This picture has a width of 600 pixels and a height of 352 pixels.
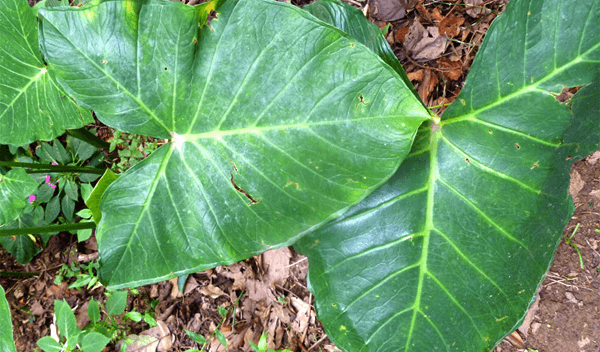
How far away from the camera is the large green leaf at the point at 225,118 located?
966 mm

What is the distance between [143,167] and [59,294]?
1.68 meters

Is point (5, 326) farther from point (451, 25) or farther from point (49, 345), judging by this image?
point (451, 25)

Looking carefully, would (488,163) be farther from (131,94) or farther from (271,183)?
(131,94)

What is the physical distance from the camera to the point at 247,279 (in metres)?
2.10

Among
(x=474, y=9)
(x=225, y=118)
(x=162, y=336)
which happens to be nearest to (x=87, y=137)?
(x=162, y=336)

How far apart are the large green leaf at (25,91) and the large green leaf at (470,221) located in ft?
3.30

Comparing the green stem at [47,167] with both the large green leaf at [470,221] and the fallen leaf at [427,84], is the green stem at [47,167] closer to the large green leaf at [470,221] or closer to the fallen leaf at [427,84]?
the large green leaf at [470,221]

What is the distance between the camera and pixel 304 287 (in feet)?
6.53

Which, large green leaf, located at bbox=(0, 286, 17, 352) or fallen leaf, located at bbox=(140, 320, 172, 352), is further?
fallen leaf, located at bbox=(140, 320, 172, 352)

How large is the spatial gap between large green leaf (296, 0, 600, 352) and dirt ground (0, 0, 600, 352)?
595 millimetres

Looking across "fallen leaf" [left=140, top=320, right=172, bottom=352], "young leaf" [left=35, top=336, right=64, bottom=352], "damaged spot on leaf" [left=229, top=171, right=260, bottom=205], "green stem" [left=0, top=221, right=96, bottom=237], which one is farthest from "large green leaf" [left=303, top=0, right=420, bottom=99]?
"fallen leaf" [left=140, top=320, right=172, bottom=352]

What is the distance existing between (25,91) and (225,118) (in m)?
0.91

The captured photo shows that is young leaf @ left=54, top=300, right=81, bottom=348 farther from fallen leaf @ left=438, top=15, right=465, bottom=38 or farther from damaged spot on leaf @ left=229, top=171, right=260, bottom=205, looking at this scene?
fallen leaf @ left=438, top=15, right=465, bottom=38

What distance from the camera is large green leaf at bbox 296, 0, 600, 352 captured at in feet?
3.28
